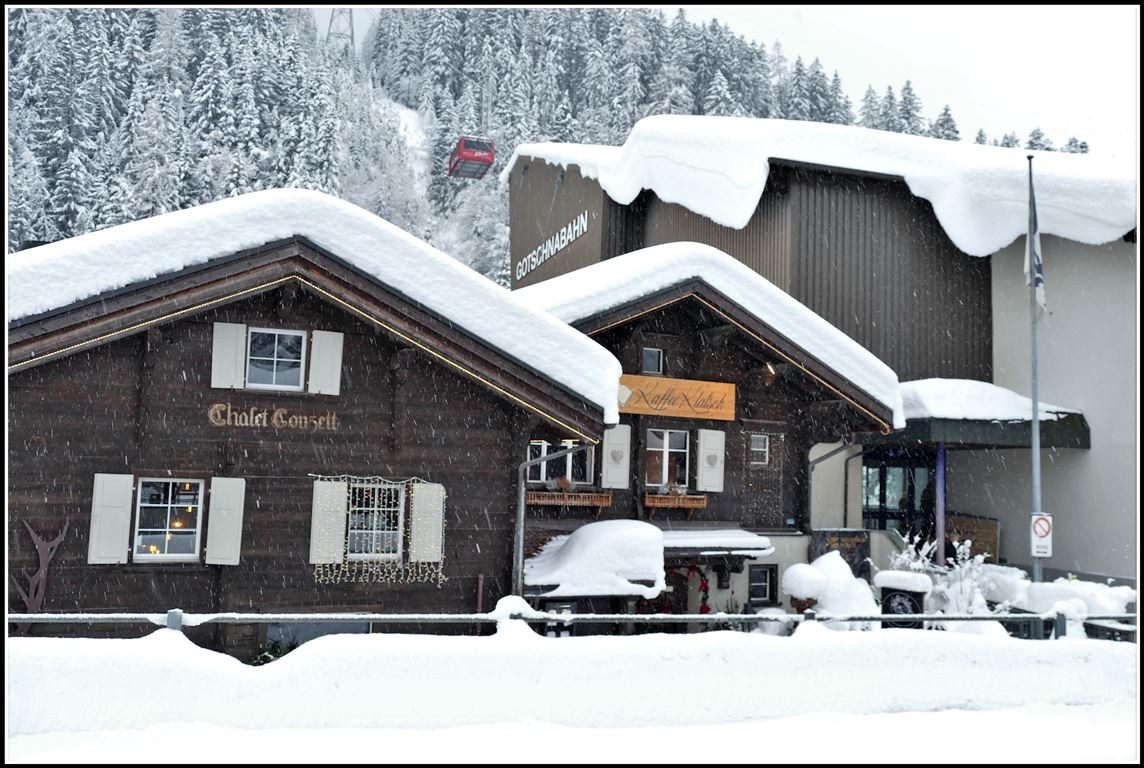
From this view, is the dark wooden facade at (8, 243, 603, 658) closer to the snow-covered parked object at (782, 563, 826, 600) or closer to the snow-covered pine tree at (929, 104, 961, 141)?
the snow-covered parked object at (782, 563, 826, 600)

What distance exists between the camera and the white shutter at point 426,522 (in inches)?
477

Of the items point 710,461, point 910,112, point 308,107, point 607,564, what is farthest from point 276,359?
point 910,112

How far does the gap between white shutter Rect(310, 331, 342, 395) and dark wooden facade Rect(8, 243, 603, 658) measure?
0.12 metres

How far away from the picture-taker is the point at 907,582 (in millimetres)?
16312

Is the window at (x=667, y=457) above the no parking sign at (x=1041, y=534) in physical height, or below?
above

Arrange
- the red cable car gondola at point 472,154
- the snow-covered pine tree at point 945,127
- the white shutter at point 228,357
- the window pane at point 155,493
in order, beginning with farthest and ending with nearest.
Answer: the snow-covered pine tree at point 945,127
the red cable car gondola at point 472,154
the white shutter at point 228,357
the window pane at point 155,493

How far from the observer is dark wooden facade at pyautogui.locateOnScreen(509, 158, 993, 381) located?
22.2 meters

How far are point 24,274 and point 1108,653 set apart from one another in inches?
477


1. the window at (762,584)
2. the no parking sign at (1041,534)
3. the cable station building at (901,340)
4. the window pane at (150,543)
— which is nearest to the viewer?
the window pane at (150,543)

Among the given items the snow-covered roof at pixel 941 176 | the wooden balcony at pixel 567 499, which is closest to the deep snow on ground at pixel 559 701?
the wooden balcony at pixel 567 499

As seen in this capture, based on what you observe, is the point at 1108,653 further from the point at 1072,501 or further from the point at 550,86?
the point at 550,86

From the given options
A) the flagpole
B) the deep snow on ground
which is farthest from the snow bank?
the flagpole

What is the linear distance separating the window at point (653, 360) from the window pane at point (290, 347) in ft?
22.7

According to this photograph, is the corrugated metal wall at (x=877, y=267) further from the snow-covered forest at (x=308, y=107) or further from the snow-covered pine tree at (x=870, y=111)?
the snow-covered pine tree at (x=870, y=111)
